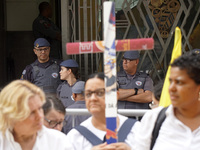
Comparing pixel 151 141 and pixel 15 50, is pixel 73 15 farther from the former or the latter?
pixel 151 141

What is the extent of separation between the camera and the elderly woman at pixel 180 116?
3188 millimetres

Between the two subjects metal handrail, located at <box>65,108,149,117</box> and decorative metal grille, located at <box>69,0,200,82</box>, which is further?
decorative metal grille, located at <box>69,0,200,82</box>

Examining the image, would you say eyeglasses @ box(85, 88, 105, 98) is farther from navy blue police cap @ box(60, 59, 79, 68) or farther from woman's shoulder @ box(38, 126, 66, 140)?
navy blue police cap @ box(60, 59, 79, 68)

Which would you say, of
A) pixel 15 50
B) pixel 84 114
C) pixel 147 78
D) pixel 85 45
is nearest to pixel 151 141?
pixel 85 45

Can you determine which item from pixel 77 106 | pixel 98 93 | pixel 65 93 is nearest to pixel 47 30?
pixel 65 93

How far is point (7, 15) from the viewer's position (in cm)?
965

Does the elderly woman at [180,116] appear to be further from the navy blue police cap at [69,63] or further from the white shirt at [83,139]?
the navy blue police cap at [69,63]

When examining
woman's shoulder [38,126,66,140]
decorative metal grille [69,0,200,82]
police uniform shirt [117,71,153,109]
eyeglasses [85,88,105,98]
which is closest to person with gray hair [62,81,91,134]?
police uniform shirt [117,71,153,109]

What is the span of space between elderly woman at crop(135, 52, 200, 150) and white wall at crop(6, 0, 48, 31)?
21.9ft

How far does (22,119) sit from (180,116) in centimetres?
108

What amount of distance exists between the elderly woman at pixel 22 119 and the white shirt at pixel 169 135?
0.58 m

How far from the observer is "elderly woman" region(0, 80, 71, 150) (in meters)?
3.13

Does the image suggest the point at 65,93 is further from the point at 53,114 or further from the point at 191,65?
the point at 191,65

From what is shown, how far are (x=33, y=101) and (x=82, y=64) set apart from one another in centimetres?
458
